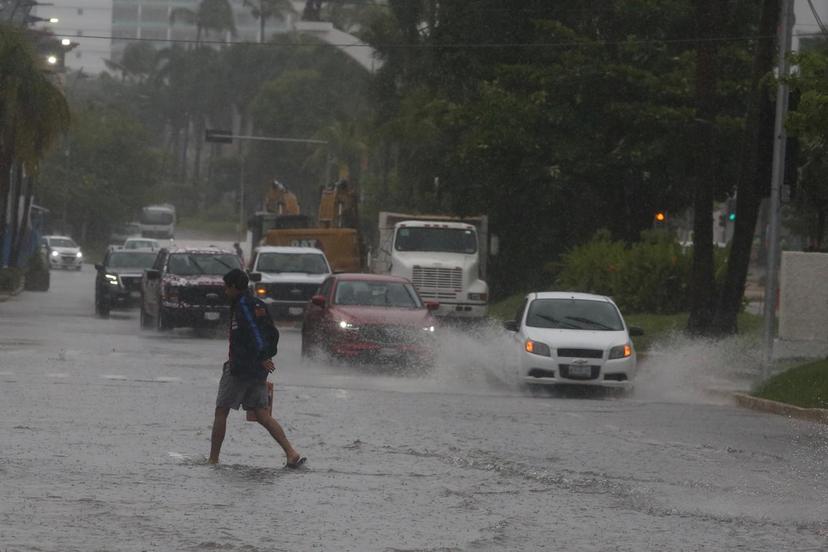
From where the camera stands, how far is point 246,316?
576 inches

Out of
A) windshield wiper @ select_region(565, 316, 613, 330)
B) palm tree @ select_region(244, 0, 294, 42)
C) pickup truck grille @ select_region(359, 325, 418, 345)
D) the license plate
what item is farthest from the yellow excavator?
palm tree @ select_region(244, 0, 294, 42)

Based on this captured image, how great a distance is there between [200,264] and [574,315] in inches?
559

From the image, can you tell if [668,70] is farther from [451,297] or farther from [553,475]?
[553,475]

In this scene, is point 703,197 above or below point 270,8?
below

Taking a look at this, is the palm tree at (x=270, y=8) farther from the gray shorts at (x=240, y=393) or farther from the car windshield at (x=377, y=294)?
the gray shorts at (x=240, y=393)

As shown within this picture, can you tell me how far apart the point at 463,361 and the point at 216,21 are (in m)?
125

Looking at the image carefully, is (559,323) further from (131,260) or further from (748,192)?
(131,260)

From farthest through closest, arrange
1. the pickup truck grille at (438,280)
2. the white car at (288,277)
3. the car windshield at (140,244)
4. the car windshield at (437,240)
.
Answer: the car windshield at (140,244) → the car windshield at (437,240) → the pickup truck grille at (438,280) → the white car at (288,277)

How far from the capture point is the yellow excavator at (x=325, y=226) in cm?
4994

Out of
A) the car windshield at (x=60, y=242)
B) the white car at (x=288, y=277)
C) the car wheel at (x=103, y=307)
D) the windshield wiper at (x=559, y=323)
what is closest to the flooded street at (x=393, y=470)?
the windshield wiper at (x=559, y=323)

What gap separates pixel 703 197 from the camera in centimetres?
3462

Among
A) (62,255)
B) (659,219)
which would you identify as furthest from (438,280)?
(62,255)

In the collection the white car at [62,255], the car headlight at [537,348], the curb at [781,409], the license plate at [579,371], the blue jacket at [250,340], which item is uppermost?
the blue jacket at [250,340]

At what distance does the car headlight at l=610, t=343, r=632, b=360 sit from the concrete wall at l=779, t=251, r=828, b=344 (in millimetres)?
10442
